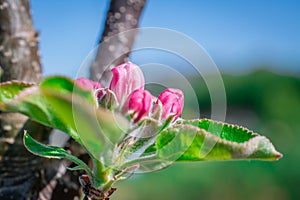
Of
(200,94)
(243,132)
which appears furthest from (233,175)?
(243,132)

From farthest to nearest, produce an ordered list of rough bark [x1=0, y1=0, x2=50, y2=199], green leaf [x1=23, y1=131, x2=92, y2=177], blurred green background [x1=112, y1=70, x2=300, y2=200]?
blurred green background [x1=112, y1=70, x2=300, y2=200] < rough bark [x1=0, y1=0, x2=50, y2=199] < green leaf [x1=23, y1=131, x2=92, y2=177]

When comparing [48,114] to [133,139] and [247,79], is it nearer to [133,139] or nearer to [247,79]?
[133,139]

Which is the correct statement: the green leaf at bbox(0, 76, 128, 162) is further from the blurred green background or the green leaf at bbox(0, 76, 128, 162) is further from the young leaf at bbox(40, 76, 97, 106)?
the blurred green background

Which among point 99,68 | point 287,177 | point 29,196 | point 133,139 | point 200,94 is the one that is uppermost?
point 133,139

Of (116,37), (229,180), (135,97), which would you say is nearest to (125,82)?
(135,97)

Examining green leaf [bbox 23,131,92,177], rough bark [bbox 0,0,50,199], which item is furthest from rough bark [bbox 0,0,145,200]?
green leaf [bbox 23,131,92,177]

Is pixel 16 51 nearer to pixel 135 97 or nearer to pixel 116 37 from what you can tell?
pixel 116 37

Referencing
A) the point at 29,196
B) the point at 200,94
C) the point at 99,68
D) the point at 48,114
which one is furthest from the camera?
the point at 200,94
